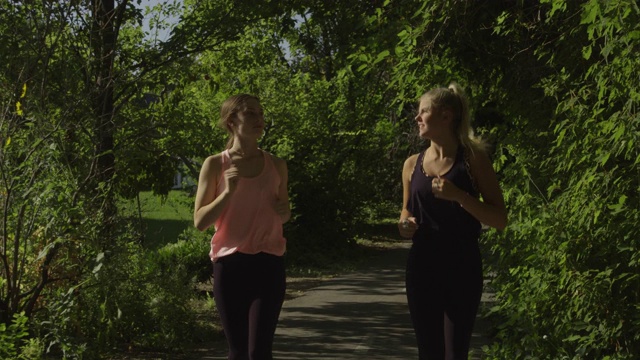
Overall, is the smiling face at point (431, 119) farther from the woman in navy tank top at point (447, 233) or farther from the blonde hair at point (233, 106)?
the blonde hair at point (233, 106)

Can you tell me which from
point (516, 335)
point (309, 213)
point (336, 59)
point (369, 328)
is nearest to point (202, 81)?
point (309, 213)

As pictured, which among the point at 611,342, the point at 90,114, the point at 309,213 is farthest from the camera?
the point at 309,213

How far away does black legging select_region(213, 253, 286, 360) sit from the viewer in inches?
209

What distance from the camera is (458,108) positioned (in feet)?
16.8

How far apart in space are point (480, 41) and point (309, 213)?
926cm

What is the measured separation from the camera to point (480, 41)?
31.6ft

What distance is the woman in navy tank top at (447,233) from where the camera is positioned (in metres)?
4.95

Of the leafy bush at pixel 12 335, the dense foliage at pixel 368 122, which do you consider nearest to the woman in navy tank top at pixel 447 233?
the dense foliage at pixel 368 122

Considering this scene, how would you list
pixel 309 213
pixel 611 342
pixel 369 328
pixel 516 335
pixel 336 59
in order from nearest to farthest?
pixel 611 342 < pixel 516 335 < pixel 369 328 < pixel 336 59 < pixel 309 213

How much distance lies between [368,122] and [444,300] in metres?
7.79

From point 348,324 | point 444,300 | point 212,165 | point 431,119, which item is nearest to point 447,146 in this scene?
point 431,119

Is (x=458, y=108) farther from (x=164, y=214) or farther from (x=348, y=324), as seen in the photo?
(x=164, y=214)

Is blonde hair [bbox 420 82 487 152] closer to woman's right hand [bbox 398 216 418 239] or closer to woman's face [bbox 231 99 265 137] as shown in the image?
woman's right hand [bbox 398 216 418 239]

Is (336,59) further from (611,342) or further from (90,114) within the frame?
(611,342)
